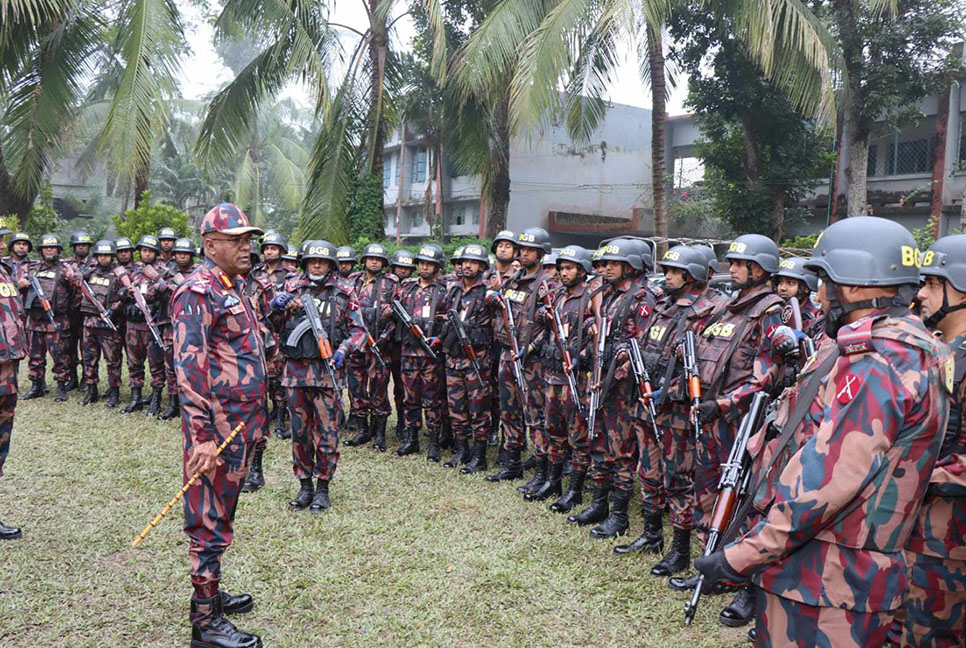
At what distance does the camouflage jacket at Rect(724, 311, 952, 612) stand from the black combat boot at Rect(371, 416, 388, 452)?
20.7ft

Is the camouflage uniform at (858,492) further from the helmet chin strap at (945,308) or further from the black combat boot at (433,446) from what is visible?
the black combat boot at (433,446)

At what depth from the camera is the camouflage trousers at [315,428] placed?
20.0ft

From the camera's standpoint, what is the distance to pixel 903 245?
7.97 feet

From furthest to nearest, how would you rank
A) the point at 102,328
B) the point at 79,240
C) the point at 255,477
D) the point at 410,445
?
the point at 79,240
the point at 102,328
the point at 410,445
the point at 255,477

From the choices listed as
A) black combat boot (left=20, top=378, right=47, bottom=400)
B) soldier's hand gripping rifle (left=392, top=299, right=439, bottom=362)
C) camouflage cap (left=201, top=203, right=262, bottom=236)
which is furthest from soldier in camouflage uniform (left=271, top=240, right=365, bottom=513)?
black combat boot (left=20, top=378, right=47, bottom=400)

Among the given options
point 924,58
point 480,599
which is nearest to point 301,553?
point 480,599

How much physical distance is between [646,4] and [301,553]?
8.78 meters

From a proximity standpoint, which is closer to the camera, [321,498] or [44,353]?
[321,498]

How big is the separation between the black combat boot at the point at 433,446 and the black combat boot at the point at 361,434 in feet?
3.45

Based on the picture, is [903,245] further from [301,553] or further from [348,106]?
[348,106]

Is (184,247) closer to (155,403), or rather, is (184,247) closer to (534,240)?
(155,403)

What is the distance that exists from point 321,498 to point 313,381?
105 centimetres

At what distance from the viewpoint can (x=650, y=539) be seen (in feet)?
17.6

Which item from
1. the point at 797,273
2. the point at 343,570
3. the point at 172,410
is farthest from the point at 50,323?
the point at 797,273
